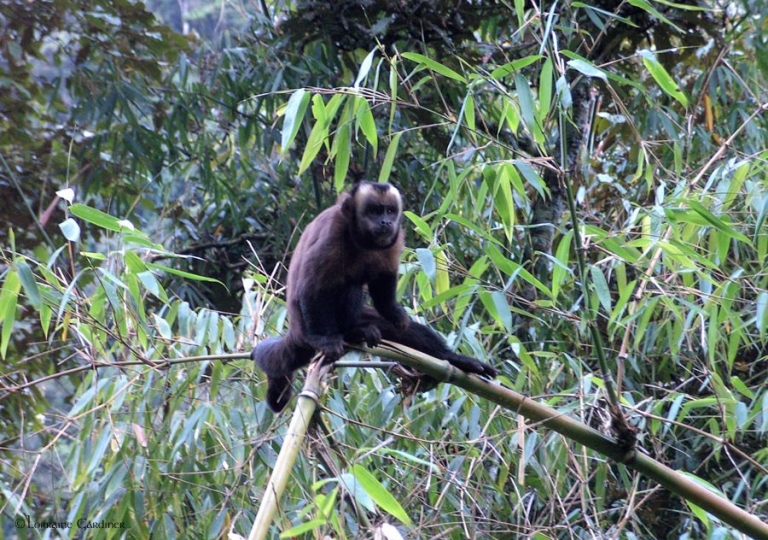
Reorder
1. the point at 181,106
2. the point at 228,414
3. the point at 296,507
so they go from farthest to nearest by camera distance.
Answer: the point at 181,106 < the point at 228,414 < the point at 296,507

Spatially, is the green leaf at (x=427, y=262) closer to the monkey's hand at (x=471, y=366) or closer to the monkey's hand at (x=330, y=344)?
the monkey's hand at (x=471, y=366)

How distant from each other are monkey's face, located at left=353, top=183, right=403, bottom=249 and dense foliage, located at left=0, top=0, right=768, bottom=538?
138 millimetres

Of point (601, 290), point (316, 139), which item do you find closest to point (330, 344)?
point (316, 139)

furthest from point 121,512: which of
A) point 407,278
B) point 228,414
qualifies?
point 407,278

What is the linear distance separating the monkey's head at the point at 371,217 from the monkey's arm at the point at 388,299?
0.48 feet

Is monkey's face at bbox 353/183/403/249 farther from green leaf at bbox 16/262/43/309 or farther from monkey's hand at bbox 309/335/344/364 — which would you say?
green leaf at bbox 16/262/43/309

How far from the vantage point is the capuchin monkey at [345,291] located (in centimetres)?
362

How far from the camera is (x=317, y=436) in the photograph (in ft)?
8.71

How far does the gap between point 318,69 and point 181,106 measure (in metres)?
1.06

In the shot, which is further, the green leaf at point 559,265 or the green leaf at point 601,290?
the green leaf at point 559,265

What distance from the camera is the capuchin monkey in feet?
11.9

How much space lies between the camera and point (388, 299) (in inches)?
151

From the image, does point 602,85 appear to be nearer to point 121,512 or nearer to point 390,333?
point 390,333

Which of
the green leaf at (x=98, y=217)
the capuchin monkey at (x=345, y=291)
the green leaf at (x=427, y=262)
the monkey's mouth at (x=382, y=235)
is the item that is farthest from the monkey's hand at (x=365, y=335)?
the green leaf at (x=98, y=217)
